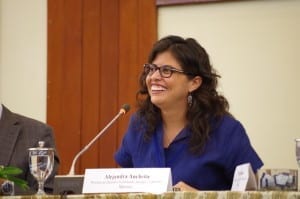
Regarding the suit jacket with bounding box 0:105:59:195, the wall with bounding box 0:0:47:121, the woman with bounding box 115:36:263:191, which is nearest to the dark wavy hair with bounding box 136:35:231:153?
the woman with bounding box 115:36:263:191

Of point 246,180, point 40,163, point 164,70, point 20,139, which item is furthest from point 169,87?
point 246,180

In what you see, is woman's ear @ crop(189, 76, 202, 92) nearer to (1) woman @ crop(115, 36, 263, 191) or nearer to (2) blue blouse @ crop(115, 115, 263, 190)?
(1) woman @ crop(115, 36, 263, 191)

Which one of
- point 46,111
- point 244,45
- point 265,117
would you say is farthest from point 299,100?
point 46,111

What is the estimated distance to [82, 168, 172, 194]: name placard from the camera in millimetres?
2082

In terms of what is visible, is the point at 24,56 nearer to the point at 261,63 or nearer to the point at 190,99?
the point at 261,63

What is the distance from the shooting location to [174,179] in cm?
273

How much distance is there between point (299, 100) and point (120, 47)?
120 cm

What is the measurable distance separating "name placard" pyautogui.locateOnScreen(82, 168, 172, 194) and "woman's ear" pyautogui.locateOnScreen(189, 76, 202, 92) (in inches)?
34.4

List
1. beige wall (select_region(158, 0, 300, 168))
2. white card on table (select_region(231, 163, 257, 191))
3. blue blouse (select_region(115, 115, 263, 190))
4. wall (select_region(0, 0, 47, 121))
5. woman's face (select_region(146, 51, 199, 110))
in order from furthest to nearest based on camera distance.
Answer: wall (select_region(0, 0, 47, 121))
beige wall (select_region(158, 0, 300, 168))
woman's face (select_region(146, 51, 199, 110))
blue blouse (select_region(115, 115, 263, 190))
white card on table (select_region(231, 163, 257, 191))

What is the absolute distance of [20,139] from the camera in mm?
2984

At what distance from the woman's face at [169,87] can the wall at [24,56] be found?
185cm

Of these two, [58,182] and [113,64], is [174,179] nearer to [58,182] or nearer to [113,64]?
[58,182]

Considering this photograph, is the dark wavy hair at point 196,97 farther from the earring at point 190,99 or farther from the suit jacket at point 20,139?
the suit jacket at point 20,139

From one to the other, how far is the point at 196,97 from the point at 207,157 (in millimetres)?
330
